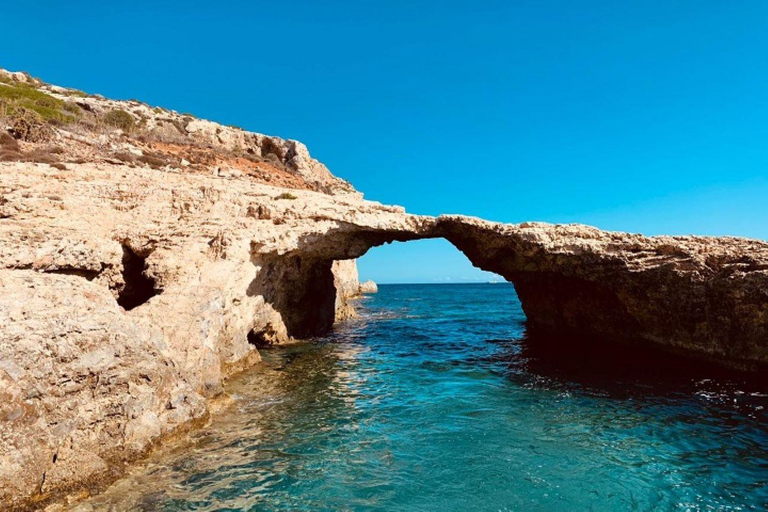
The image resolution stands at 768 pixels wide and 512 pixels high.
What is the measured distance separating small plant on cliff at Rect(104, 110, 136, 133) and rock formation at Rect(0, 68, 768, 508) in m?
6.62

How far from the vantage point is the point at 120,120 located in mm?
33781

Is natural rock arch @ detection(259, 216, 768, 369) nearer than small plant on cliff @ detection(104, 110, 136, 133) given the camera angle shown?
Yes

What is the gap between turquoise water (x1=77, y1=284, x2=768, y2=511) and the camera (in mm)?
6812

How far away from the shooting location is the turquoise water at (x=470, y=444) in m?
6.81

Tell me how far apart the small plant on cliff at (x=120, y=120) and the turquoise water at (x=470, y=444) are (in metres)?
28.4

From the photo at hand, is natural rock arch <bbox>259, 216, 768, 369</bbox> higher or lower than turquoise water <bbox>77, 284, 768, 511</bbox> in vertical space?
higher

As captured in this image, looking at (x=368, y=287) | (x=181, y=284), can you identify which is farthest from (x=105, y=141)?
(x=368, y=287)

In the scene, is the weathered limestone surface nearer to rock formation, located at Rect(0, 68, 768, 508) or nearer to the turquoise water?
rock formation, located at Rect(0, 68, 768, 508)

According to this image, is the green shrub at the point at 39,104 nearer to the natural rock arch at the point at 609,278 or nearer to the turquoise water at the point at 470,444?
the natural rock arch at the point at 609,278

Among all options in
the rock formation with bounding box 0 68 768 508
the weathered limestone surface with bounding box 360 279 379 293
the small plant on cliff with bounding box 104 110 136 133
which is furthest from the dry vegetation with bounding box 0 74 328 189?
the weathered limestone surface with bounding box 360 279 379 293

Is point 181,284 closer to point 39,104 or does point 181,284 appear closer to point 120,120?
point 39,104

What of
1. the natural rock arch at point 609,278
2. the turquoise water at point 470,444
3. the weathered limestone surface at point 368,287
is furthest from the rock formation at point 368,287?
the turquoise water at point 470,444

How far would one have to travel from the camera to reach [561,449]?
862 centimetres

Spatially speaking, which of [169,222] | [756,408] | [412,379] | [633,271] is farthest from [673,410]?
[169,222]
